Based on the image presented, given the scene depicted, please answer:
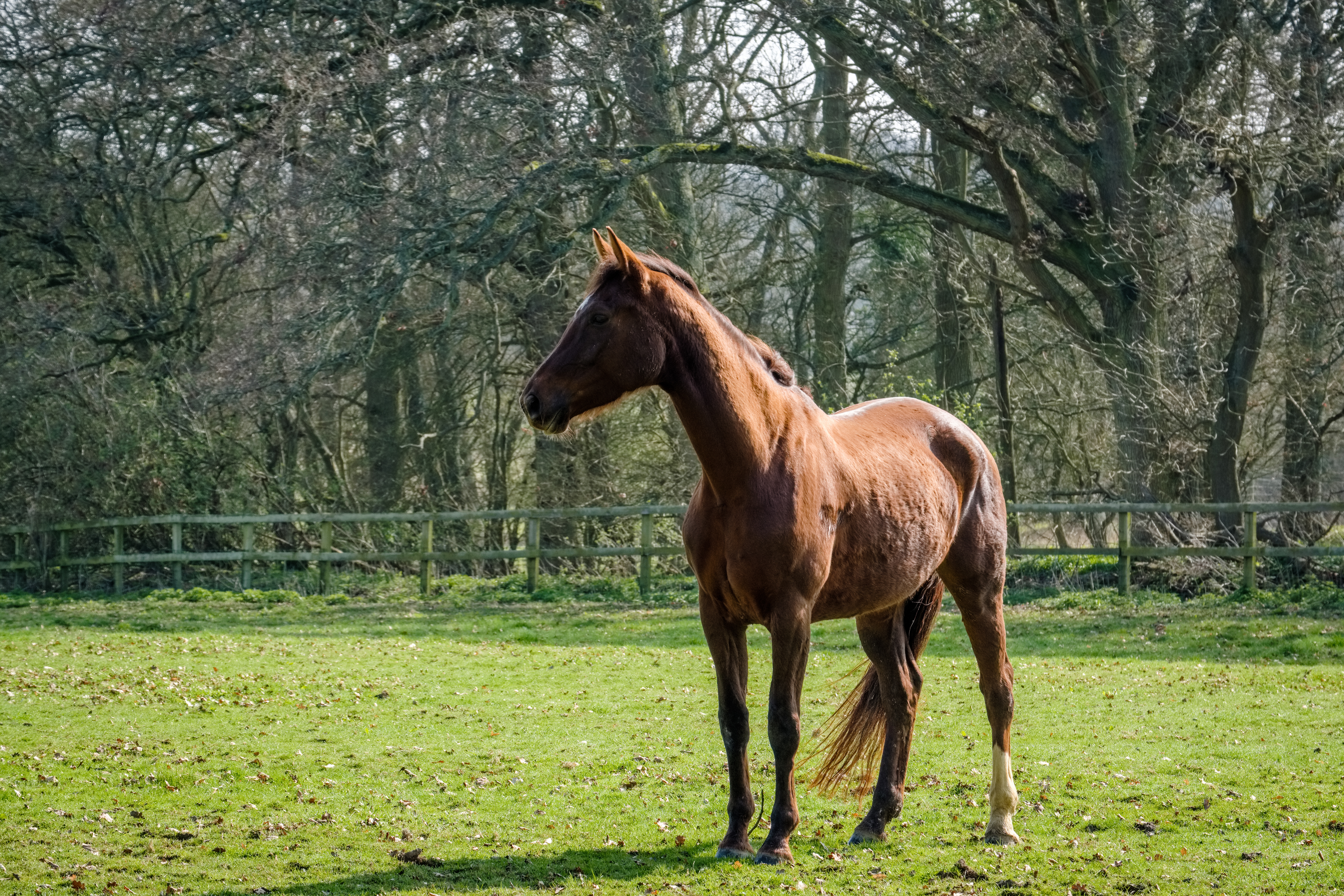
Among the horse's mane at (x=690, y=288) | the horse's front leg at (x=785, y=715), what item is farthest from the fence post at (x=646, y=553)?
the horse's front leg at (x=785, y=715)

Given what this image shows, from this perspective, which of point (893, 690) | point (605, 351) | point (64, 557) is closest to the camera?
point (605, 351)

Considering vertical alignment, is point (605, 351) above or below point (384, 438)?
below

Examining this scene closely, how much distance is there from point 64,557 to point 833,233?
13005 millimetres

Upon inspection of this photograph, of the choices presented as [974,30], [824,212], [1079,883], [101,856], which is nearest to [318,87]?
[974,30]

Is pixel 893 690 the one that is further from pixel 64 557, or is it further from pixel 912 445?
pixel 64 557

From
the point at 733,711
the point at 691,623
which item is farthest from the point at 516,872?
the point at 691,623

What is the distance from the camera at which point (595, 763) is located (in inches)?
303

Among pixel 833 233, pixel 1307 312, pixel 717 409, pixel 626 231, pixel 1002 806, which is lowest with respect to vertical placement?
pixel 1002 806

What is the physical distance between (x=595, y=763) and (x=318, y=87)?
35.1ft

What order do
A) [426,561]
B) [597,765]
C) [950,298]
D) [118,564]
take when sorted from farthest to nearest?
[950,298] → [118,564] → [426,561] → [597,765]

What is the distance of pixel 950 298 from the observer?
21797 mm

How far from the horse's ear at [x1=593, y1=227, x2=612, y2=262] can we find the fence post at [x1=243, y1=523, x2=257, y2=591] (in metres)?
15.0

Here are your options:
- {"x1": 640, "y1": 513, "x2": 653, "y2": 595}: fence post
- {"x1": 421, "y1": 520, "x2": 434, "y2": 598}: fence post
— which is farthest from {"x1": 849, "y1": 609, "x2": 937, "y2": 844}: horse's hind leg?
{"x1": 421, "y1": 520, "x2": 434, "y2": 598}: fence post

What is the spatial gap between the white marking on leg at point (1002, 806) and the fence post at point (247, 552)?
604 inches
